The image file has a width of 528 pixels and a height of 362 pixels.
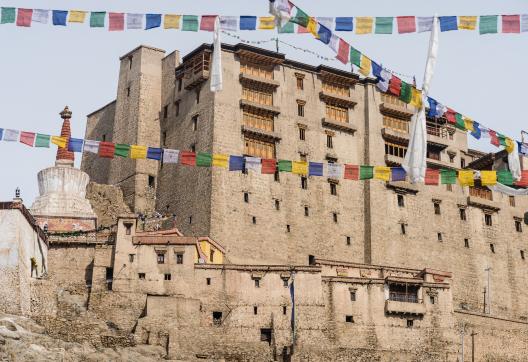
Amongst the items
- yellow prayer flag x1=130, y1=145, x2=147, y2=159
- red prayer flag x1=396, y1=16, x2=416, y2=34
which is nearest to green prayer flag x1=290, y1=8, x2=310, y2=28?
red prayer flag x1=396, y1=16, x2=416, y2=34

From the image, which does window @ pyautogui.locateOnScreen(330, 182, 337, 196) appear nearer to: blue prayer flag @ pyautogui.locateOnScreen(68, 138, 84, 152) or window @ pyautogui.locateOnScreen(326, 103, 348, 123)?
window @ pyautogui.locateOnScreen(326, 103, 348, 123)

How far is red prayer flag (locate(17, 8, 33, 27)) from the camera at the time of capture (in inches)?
1789

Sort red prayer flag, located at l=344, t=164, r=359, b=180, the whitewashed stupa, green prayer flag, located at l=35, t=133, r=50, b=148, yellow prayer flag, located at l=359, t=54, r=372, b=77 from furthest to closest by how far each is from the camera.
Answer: the whitewashed stupa < red prayer flag, located at l=344, t=164, r=359, b=180 < green prayer flag, located at l=35, t=133, r=50, b=148 < yellow prayer flag, located at l=359, t=54, r=372, b=77

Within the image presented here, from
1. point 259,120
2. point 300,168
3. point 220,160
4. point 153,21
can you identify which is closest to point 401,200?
point 259,120

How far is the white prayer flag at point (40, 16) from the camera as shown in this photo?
1800 inches

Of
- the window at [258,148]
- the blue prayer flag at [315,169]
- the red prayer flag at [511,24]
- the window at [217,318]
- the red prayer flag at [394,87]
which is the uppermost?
the window at [258,148]

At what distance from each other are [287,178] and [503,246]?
1832cm

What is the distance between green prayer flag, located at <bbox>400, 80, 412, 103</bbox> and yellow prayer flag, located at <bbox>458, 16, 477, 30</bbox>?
3864 mm

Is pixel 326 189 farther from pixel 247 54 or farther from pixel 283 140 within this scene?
pixel 247 54

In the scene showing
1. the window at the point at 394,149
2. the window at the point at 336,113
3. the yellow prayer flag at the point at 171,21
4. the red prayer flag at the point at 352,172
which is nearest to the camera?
the yellow prayer flag at the point at 171,21

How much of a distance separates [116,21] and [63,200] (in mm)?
27392

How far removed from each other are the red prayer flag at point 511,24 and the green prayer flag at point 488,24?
364 millimetres

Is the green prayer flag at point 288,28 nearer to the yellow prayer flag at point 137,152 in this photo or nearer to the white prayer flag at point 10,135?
the yellow prayer flag at point 137,152

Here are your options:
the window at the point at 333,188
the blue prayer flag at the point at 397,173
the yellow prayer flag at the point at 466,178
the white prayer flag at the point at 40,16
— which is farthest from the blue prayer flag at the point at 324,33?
the window at the point at 333,188
